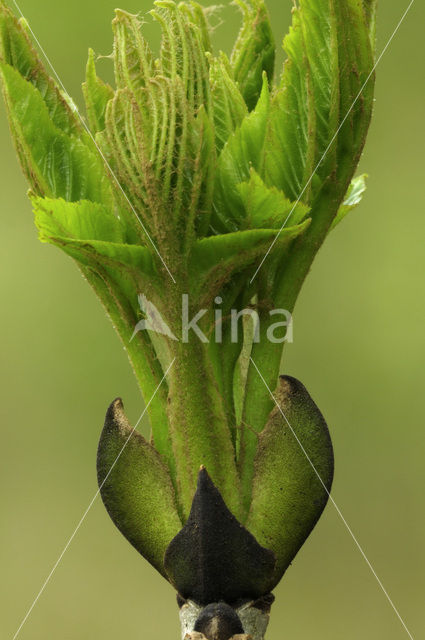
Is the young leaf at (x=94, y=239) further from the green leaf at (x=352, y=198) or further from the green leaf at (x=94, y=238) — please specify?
the green leaf at (x=352, y=198)

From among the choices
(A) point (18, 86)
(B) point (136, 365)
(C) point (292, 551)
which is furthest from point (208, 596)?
(A) point (18, 86)

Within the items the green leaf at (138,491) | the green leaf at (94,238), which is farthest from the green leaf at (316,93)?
the green leaf at (138,491)

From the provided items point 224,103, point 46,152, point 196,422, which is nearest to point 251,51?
point 224,103

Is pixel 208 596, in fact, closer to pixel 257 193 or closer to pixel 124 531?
pixel 124 531

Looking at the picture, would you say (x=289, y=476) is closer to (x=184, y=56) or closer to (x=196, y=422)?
(x=196, y=422)

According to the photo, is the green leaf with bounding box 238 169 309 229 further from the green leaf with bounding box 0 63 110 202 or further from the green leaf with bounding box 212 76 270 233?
the green leaf with bounding box 0 63 110 202
